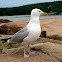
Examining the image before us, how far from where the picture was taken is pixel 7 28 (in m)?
7.07

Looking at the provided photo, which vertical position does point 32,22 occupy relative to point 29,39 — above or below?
above

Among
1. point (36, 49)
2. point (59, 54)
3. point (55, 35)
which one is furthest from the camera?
point (55, 35)

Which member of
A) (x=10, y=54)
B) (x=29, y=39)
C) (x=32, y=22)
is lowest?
(x=10, y=54)

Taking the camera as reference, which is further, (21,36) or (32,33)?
(21,36)

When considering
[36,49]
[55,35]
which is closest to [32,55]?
[36,49]

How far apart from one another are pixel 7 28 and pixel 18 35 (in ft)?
10.6

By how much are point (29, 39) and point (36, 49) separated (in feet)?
1.69

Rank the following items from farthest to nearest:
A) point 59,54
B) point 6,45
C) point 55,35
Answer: point 55,35, point 6,45, point 59,54

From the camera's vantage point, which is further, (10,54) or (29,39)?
(10,54)

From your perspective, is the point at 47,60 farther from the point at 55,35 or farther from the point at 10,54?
the point at 55,35

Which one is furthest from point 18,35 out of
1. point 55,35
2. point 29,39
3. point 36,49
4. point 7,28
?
point 7,28

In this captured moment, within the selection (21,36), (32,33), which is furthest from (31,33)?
(21,36)

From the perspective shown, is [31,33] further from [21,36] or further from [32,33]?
[21,36]

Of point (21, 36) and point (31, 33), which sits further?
point (21, 36)
